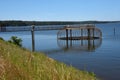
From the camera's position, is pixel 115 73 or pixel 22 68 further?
pixel 115 73

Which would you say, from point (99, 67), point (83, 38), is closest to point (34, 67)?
point (99, 67)

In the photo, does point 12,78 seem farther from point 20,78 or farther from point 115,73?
point 115,73

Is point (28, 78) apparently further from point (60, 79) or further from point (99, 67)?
point (99, 67)

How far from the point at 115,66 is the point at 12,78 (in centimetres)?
2452

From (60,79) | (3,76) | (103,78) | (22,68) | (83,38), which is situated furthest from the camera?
(83,38)

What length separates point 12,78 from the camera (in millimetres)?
6688

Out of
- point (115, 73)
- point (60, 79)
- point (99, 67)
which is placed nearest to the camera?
point (60, 79)

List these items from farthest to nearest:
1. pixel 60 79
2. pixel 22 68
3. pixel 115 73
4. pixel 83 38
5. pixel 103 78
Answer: pixel 83 38
pixel 115 73
pixel 103 78
pixel 22 68
pixel 60 79

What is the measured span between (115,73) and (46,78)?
19287 mm

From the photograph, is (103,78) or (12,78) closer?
(12,78)

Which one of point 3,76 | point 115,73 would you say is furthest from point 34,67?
A: point 115,73

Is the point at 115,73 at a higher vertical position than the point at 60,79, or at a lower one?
lower

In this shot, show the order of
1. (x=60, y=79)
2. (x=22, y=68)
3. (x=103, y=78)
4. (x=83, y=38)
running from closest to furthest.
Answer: (x=60, y=79) → (x=22, y=68) → (x=103, y=78) → (x=83, y=38)

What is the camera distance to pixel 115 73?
26.0m
